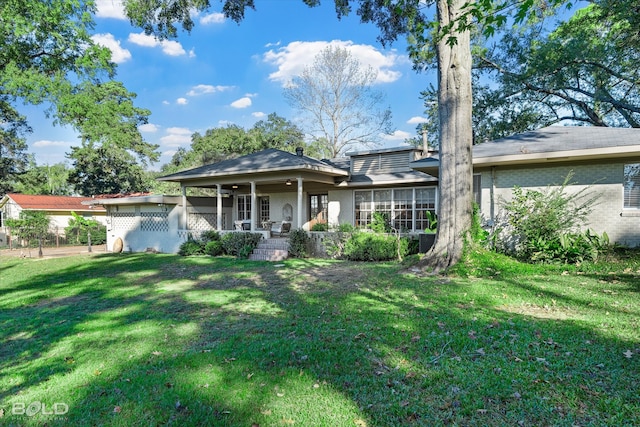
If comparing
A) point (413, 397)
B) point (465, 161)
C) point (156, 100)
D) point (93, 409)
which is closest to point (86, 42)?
point (156, 100)

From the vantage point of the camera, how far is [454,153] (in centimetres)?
857

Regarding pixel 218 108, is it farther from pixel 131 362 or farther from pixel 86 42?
pixel 131 362

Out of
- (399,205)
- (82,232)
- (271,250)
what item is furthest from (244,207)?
(82,232)

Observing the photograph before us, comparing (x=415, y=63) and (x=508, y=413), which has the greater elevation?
(x=415, y=63)

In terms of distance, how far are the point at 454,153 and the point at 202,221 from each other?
12061 mm

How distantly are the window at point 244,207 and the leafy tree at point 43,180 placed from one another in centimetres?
2528

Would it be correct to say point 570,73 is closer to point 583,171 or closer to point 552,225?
point 583,171

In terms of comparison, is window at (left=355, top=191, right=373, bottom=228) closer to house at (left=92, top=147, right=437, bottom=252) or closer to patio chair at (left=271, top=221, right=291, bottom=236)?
house at (left=92, top=147, right=437, bottom=252)

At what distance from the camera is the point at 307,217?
17.0 m

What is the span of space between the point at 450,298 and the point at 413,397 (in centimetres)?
330

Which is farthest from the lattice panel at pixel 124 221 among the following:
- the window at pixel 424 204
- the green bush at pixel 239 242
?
the window at pixel 424 204

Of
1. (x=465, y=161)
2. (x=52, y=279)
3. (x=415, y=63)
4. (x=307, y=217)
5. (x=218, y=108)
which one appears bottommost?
(x=52, y=279)

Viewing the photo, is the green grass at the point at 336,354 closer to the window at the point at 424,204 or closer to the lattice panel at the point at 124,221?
the window at the point at 424,204

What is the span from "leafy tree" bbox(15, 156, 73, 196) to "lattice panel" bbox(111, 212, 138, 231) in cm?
2124
